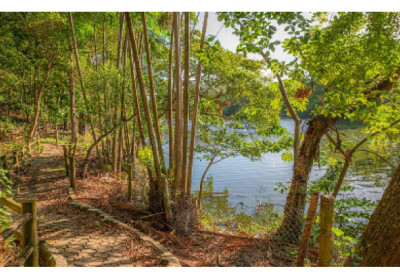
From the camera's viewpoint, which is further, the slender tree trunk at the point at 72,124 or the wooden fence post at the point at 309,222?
the slender tree trunk at the point at 72,124

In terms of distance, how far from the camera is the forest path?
2.54 metres

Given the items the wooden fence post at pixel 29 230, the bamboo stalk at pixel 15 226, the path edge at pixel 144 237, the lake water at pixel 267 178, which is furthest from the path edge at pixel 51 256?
the lake water at pixel 267 178

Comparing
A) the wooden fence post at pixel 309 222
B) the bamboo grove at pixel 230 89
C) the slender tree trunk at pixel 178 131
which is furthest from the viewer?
the slender tree trunk at pixel 178 131

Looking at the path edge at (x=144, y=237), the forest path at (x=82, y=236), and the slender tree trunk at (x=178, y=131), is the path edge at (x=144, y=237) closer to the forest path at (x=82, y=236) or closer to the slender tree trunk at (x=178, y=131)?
the forest path at (x=82, y=236)

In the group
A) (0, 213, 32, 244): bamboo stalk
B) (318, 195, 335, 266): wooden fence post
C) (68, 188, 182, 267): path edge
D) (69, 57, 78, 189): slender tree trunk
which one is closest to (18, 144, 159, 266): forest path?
(68, 188, 182, 267): path edge

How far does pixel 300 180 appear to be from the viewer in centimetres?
346

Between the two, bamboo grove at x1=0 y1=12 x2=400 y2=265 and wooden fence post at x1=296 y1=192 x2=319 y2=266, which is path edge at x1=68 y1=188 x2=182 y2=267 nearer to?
bamboo grove at x1=0 y1=12 x2=400 y2=265

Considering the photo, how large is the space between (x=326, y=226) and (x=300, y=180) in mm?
2137

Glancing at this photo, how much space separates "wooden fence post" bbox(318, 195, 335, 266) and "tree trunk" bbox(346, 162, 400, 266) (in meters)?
0.22

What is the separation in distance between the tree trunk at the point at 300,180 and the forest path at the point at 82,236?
1903 mm

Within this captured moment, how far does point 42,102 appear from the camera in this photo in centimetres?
793

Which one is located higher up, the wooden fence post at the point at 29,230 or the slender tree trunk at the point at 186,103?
the slender tree trunk at the point at 186,103

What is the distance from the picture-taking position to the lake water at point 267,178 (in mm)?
8281

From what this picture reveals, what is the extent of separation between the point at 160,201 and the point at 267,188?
6.66 meters
